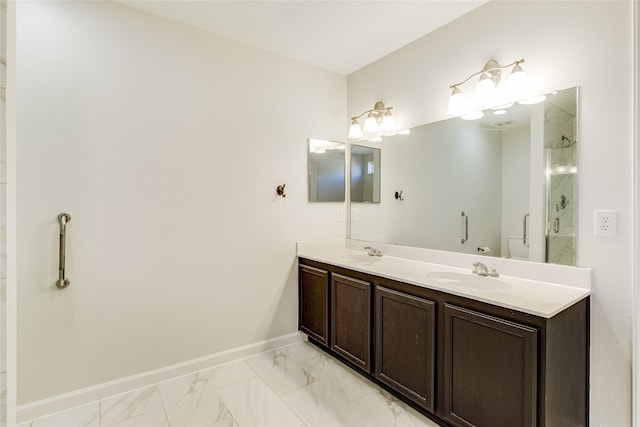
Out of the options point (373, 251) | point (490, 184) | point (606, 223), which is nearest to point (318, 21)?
point (490, 184)

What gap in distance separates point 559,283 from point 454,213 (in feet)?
2.40

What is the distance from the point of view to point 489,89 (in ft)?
6.28

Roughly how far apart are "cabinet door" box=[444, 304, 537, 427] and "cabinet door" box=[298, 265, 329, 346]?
104 cm

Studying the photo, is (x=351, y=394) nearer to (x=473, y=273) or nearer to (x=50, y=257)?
(x=473, y=273)

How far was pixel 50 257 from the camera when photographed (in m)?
1.82

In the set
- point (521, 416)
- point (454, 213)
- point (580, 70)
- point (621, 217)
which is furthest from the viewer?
point (454, 213)

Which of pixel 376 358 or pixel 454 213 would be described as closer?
pixel 376 358

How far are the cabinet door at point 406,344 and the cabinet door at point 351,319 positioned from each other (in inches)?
3.8

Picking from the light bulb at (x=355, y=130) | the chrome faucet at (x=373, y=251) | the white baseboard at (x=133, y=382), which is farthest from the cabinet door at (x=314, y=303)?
the light bulb at (x=355, y=130)

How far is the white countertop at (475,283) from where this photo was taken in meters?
1.38

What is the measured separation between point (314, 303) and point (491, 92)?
1.98 metres

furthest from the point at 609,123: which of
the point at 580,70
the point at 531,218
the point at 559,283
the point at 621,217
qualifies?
the point at 559,283

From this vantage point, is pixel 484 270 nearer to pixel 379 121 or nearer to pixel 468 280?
pixel 468 280

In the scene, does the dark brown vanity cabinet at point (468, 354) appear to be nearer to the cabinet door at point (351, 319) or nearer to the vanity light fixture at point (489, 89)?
the cabinet door at point (351, 319)
